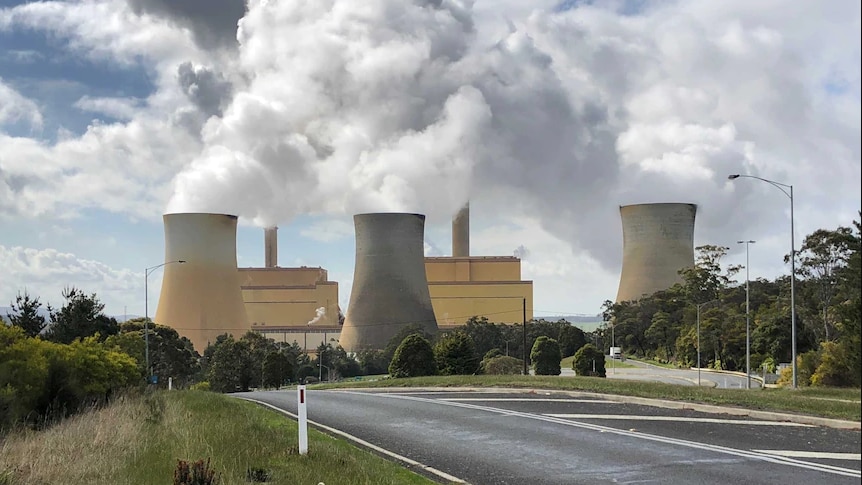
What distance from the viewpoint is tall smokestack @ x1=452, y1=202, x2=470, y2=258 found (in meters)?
84.1

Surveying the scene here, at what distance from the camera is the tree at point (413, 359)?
98.8ft

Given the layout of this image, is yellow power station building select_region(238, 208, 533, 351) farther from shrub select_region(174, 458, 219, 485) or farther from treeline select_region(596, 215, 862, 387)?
shrub select_region(174, 458, 219, 485)

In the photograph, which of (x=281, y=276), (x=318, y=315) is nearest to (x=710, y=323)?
(x=318, y=315)

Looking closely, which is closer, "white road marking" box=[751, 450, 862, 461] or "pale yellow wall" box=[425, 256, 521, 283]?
"white road marking" box=[751, 450, 862, 461]

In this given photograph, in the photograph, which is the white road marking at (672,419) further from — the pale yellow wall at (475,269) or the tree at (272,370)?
the pale yellow wall at (475,269)

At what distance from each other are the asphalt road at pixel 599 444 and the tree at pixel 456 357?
18.0 meters

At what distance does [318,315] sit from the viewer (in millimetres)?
80625

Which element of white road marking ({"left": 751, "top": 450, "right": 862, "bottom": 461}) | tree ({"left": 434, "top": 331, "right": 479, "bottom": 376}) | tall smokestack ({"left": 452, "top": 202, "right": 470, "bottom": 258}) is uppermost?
tall smokestack ({"left": 452, "top": 202, "right": 470, "bottom": 258})

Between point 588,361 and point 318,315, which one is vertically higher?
point 318,315

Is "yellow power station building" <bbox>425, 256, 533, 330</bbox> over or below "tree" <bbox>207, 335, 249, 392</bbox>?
over

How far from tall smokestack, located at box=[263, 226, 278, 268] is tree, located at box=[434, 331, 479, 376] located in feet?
197

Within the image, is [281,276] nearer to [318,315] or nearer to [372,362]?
[318,315]

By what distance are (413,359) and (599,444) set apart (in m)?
21.9

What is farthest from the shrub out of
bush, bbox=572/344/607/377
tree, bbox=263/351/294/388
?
tree, bbox=263/351/294/388
